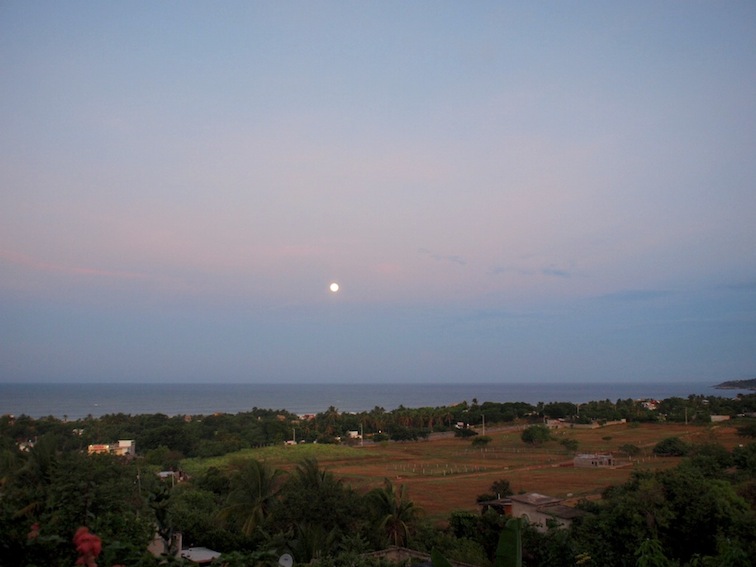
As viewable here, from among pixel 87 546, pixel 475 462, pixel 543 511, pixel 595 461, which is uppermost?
pixel 87 546

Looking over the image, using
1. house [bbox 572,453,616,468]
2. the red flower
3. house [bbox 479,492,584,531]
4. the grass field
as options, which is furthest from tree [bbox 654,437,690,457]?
the red flower

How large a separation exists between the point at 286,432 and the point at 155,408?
3490 inches

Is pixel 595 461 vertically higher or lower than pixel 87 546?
lower

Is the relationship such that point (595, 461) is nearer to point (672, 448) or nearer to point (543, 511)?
point (672, 448)

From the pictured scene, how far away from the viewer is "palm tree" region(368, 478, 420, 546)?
19.4m

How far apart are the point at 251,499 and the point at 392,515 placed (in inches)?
198

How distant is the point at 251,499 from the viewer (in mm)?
20953

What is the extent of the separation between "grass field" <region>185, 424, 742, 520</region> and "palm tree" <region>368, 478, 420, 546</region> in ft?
19.6

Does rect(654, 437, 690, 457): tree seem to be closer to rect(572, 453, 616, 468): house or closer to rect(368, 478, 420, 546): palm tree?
rect(572, 453, 616, 468): house

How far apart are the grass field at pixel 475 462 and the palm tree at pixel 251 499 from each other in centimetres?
813

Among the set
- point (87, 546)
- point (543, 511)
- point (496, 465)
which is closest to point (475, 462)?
point (496, 465)

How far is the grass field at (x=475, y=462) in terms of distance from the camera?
3191 cm

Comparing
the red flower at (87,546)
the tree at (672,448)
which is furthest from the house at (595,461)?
the red flower at (87,546)

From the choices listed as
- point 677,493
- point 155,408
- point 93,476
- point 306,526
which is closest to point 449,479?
point 306,526
